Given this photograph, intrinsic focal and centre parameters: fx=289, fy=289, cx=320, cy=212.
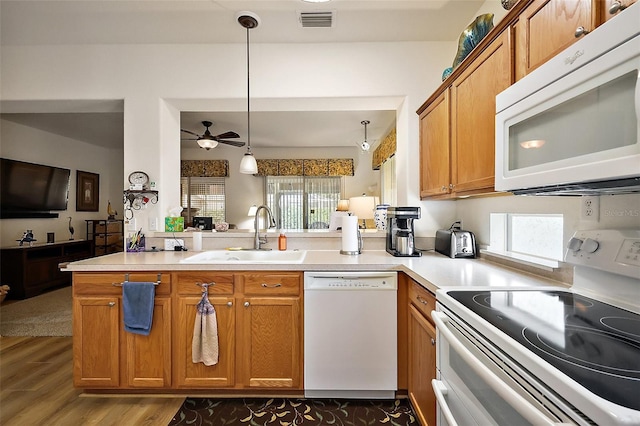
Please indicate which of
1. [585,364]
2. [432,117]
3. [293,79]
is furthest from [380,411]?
[293,79]

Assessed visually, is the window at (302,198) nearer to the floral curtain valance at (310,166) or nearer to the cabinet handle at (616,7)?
the floral curtain valance at (310,166)

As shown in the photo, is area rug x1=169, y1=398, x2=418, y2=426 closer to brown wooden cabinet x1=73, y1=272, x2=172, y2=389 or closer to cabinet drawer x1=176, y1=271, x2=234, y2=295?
brown wooden cabinet x1=73, y1=272, x2=172, y2=389

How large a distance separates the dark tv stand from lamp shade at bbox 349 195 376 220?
4254 millimetres

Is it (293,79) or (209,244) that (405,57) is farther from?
(209,244)

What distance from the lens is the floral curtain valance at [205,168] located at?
20.2ft

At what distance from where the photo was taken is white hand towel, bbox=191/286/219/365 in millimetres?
1775

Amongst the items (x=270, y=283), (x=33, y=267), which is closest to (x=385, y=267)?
(x=270, y=283)

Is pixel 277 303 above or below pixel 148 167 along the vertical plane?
below

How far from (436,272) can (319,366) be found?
3.06 feet

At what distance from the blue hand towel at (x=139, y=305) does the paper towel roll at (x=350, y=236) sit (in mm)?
1312

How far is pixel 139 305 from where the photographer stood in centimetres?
178

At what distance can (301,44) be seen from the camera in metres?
2.45

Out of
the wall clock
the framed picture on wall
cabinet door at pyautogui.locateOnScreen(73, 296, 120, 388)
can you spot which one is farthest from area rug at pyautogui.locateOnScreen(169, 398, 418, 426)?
the framed picture on wall

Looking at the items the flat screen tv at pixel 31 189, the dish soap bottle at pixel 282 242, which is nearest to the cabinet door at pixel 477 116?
the dish soap bottle at pixel 282 242
